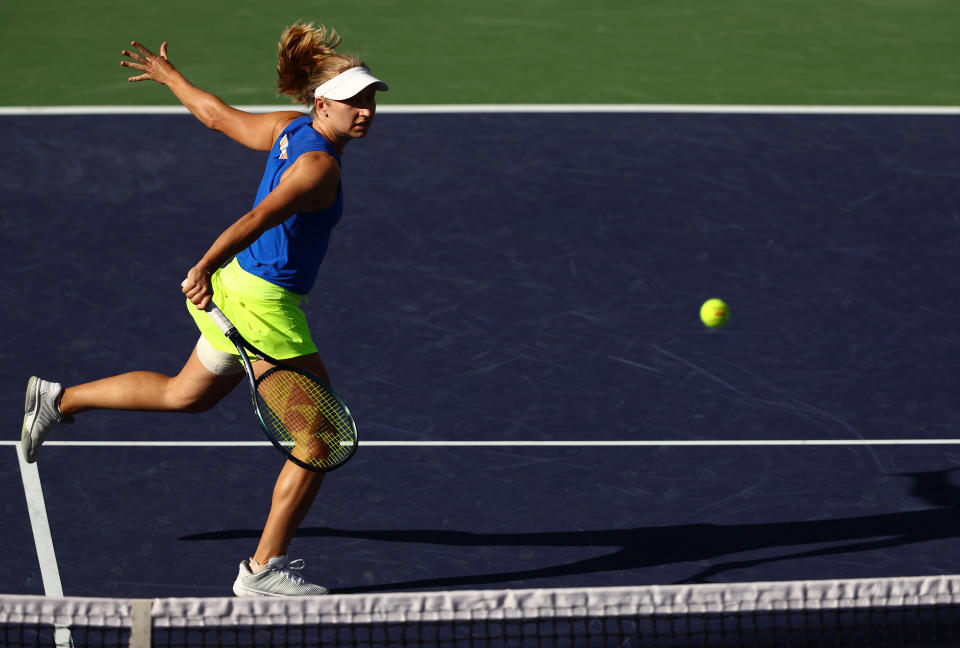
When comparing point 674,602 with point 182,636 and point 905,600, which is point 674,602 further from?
point 182,636

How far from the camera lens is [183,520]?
6172 mm

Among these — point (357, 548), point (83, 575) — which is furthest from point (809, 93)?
point (83, 575)

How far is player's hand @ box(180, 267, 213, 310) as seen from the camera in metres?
4.88

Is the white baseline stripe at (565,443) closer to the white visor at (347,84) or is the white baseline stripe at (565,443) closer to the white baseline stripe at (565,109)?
the white visor at (347,84)

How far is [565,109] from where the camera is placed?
11.4 m

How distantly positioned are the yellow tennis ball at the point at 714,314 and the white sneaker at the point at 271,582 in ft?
11.2

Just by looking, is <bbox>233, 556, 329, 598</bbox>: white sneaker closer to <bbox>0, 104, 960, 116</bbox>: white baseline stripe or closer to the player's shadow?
the player's shadow

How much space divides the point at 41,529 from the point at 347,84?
2367mm

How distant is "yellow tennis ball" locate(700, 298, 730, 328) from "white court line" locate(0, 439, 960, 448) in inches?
50.8

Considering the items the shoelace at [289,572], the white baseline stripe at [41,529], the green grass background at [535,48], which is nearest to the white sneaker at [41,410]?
the white baseline stripe at [41,529]

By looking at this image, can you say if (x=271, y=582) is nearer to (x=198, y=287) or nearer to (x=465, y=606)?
(x=198, y=287)

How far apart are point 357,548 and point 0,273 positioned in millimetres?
3776

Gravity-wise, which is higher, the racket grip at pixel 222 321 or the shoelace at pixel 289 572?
the racket grip at pixel 222 321

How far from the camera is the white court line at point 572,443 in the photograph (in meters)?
6.82
